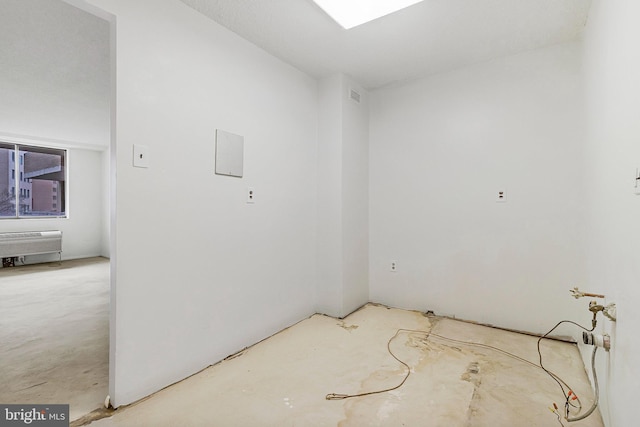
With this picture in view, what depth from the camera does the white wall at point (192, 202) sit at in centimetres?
169

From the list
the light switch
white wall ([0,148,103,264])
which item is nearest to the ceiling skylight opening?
the light switch

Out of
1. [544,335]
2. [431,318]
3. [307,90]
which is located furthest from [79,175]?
[544,335]

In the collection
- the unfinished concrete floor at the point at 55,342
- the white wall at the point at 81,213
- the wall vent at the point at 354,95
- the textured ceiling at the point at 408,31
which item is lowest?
the unfinished concrete floor at the point at 55,342

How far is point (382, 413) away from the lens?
1618 mm

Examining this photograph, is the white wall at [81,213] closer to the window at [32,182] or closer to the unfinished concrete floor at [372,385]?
the window at [32,182]

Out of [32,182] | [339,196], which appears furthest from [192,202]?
[32,182]

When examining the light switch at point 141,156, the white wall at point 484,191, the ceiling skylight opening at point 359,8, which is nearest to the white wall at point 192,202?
the light switch at point 141,156

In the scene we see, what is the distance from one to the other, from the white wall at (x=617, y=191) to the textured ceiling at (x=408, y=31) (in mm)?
385

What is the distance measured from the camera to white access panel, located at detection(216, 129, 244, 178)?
2.18m

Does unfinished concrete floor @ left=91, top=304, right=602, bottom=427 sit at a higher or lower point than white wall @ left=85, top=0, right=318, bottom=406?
lower

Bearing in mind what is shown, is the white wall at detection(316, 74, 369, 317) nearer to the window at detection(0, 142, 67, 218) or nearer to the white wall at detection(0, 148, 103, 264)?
the white wall at detection(0, 148, 103, 264)

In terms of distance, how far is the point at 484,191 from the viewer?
111 inches

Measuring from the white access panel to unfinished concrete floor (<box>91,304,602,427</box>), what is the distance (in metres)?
1.40

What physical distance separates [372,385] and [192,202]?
5.43ft
